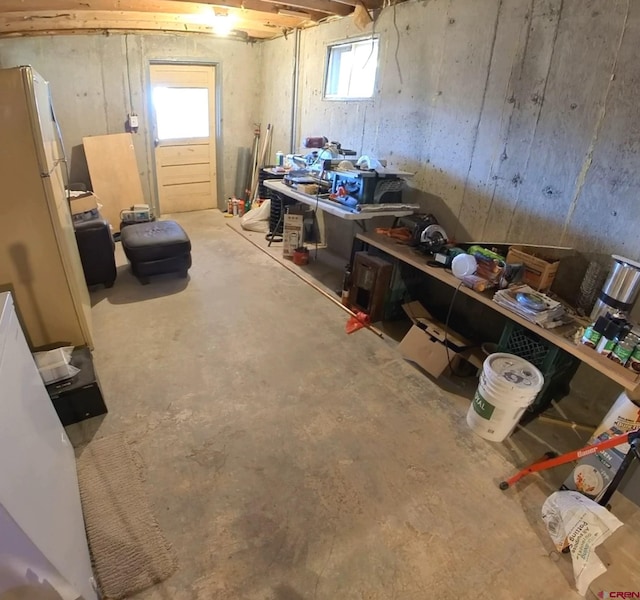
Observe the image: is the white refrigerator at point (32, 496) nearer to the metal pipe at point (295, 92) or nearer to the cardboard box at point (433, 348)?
the cardboard box at point (433, 348)

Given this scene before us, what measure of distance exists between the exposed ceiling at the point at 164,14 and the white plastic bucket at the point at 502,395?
3.22m

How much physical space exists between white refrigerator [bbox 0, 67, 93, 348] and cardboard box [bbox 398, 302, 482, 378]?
2121mm

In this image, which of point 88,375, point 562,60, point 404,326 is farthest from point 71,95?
point 562,60

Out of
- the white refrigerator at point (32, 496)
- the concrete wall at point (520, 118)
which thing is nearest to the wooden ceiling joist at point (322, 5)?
the concrete wall at point (520, 118)

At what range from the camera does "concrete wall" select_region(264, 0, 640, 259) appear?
6.87 ft

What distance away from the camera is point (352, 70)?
3949 mm

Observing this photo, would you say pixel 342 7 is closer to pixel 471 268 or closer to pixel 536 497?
pixel 471 268

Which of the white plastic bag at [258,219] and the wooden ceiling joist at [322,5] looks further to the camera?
the white plastic bag at [258,219]

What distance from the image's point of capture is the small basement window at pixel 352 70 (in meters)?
3.67

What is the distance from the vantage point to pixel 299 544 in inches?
61.7

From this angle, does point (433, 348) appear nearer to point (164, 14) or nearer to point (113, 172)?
point (164, 14)

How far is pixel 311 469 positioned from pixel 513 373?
1.16 meters

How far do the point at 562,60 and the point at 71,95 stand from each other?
4.90 m

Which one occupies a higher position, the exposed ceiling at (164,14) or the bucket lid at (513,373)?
the exposed ceiling at (164,14)
